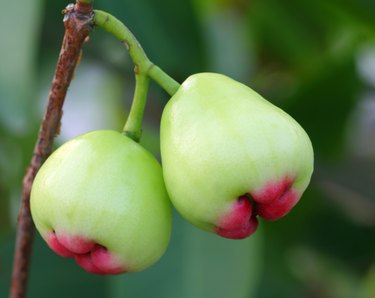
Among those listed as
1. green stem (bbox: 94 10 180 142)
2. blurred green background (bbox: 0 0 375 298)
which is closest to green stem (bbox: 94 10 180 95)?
green stem (bbox: 94 10 180 142)

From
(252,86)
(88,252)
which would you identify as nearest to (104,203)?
(88,252)

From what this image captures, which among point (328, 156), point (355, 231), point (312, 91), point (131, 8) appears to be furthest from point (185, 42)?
point (355, 231)

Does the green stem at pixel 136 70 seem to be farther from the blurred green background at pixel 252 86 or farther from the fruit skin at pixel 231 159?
the blurred green background at pixel 252 86

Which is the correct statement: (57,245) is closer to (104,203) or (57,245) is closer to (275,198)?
(104,203)

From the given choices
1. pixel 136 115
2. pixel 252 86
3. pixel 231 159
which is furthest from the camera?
pixel 252 86

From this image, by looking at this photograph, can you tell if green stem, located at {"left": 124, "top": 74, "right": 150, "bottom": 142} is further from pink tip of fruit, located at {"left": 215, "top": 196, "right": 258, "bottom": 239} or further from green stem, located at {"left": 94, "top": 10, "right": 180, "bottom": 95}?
pink tip of fruit, located at {"left": 215, "top": 196, "right": 258, "bottom": 239}

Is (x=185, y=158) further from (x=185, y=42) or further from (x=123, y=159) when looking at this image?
(x=185, y=42)
